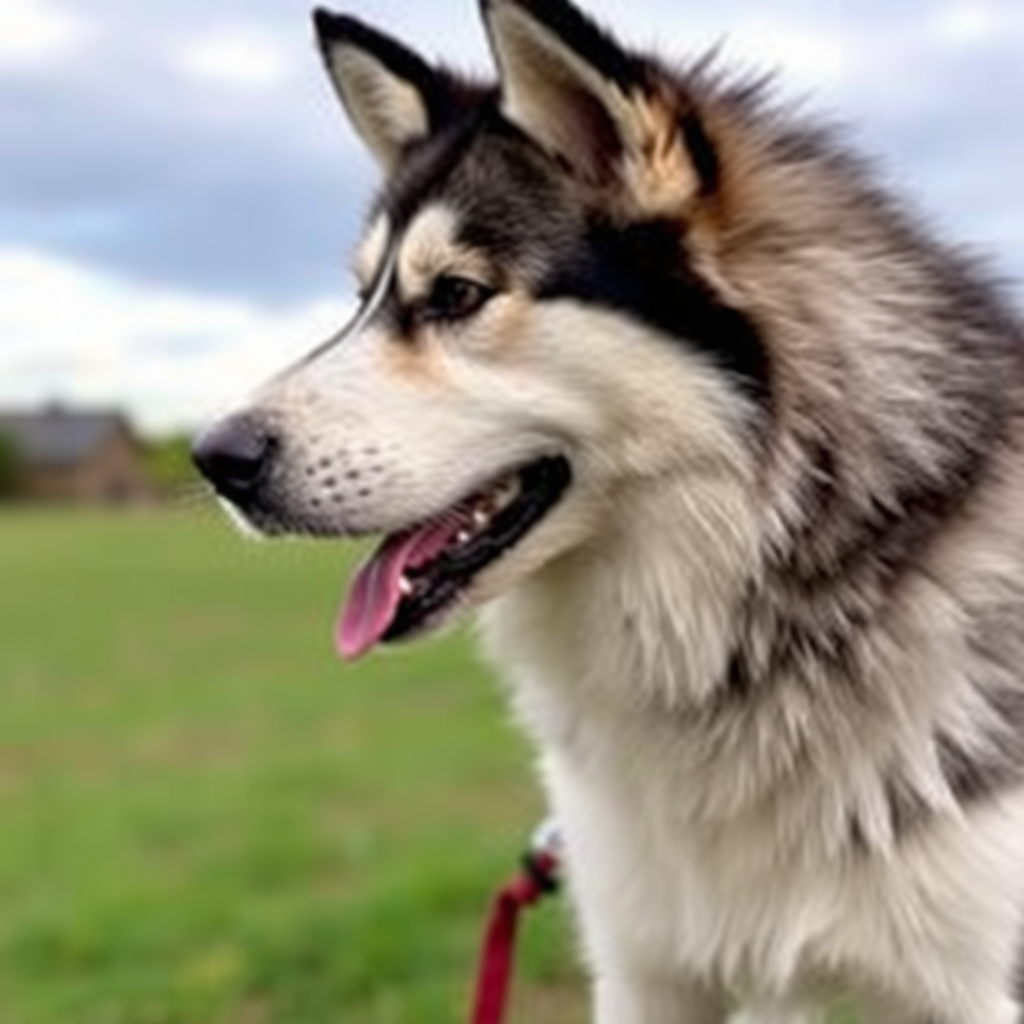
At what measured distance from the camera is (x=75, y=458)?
102 m

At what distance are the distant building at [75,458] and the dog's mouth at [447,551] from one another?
307ft

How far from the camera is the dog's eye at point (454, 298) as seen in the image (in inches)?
Answer: 144

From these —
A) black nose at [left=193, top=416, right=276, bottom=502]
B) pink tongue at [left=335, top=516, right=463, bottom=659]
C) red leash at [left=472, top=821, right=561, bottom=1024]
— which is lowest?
red leash at [left=472, top=821, right=561, bottom=1024]

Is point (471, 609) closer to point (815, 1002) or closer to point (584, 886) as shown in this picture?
point (584, 886)

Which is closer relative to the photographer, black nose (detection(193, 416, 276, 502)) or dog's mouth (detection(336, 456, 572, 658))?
black nose (detection(193, 416, 276, 502))

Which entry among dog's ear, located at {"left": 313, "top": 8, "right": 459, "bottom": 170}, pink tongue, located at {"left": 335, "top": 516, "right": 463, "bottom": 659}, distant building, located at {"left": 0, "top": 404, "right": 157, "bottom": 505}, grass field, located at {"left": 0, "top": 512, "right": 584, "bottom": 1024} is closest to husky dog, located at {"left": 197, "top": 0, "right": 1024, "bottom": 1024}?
pink tongue, located at {"left": 335, "top": 516, "right": 463, "bottom": 659}

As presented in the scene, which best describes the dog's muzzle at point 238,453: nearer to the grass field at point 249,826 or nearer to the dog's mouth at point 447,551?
the dog's mouth at point 447,551

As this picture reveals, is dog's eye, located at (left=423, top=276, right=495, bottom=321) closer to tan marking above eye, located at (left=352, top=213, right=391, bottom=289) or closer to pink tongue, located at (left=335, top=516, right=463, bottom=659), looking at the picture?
tan marking above eye, located at (left=352, top=213, right=391, bottom=289)

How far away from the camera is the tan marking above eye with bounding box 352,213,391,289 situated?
386 cm

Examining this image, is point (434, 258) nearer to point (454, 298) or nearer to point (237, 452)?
point (454, 298)

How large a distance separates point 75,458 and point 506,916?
9957 cm

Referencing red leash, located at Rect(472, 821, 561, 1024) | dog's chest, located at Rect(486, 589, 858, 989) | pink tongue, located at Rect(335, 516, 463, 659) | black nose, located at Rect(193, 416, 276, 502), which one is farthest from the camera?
red leash, located at Rect(472, 821, 561, 1024)

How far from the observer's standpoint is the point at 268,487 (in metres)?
3.54

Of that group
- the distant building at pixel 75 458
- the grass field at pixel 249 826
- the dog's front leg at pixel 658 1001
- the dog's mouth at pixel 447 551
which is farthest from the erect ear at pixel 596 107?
the distant building at pixel 75 458
